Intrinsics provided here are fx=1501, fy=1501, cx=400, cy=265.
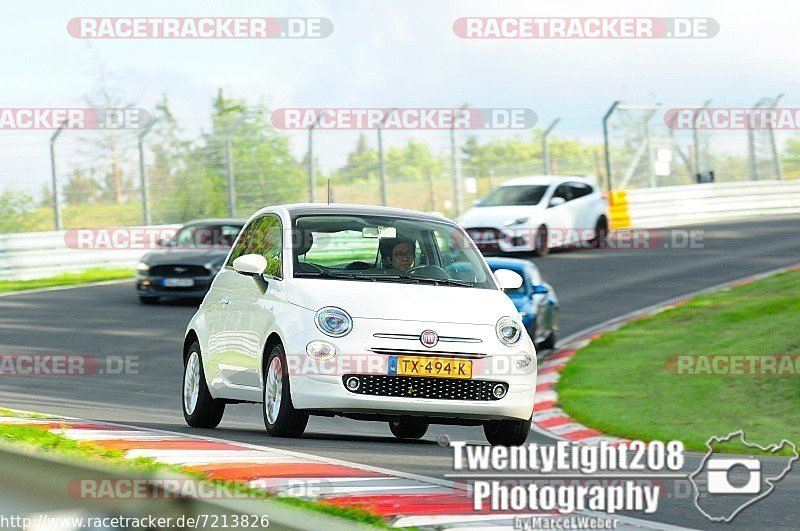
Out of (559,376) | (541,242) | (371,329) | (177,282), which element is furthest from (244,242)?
(541,242)

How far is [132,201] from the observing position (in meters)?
31.7

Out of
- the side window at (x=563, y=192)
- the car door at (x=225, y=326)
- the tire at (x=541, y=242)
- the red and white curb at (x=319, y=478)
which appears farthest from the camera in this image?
the side window at (x=563, y=192)

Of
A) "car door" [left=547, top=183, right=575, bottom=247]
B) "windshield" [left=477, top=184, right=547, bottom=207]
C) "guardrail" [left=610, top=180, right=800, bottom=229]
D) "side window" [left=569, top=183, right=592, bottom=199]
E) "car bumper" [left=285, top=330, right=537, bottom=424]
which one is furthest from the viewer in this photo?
"guardrail" [left=610, top=180, right=800, bottom=229]

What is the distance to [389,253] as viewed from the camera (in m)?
10.3

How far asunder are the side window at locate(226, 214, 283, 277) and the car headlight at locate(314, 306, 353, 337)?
775 mm

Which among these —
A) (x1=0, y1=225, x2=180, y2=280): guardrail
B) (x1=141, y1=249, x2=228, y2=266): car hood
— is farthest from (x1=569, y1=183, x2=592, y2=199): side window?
(x1=141, y1=249, x2=228, y2=266): car hood

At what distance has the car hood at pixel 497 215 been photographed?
92.2 feet

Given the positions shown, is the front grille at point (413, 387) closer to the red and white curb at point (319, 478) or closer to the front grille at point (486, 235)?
the red and white curb at point (319, 478)

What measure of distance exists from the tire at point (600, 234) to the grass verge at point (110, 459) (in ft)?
72.2

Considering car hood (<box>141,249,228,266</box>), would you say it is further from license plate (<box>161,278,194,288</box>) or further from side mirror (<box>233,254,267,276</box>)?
side mirror (<box>233,254,267,276</box>)

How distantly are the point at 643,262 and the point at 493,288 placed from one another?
61.6 ft

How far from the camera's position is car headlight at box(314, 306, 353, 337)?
9281mm

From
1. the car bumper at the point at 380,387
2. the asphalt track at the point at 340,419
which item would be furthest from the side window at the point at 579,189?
the car bumper at the point at 380,387

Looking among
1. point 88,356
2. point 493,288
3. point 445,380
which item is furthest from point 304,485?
point 88,356
